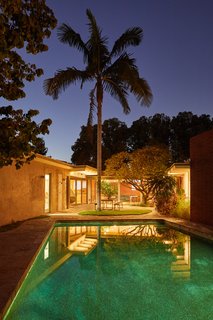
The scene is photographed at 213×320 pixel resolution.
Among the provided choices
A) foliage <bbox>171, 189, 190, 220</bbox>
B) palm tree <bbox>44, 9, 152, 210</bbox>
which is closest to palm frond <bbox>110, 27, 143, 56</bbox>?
palm tree <bbox>44, 9, 152, 210</bbox>

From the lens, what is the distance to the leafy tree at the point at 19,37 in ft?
14.5

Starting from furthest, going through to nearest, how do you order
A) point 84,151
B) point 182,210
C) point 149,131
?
point 84,151, point 149,131, point 182,210

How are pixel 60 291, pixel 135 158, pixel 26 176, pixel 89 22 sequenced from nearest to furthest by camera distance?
pixel 60 291, pixel 26 176, pixel 89 22, pixel 135 158

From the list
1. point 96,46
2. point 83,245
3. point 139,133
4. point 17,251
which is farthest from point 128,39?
point 139,133

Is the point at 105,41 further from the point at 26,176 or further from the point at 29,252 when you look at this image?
the point at 29,252

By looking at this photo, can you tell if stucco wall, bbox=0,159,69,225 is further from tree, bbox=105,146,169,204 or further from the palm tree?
tree, bbox=105,146,169,204

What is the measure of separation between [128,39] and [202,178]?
7099mm

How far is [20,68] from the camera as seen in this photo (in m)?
4.92

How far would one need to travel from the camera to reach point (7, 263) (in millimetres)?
6137

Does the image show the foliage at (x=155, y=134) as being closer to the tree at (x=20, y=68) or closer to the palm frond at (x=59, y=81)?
the palm frond at (x=59, y=81)

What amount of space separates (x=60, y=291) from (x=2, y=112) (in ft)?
10.4

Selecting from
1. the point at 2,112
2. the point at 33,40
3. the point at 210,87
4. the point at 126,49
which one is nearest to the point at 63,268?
the point at 2,112

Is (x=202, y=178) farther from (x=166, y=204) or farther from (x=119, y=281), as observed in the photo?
(x=119, y=281)

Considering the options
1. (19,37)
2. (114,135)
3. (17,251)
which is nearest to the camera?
(19,37)
